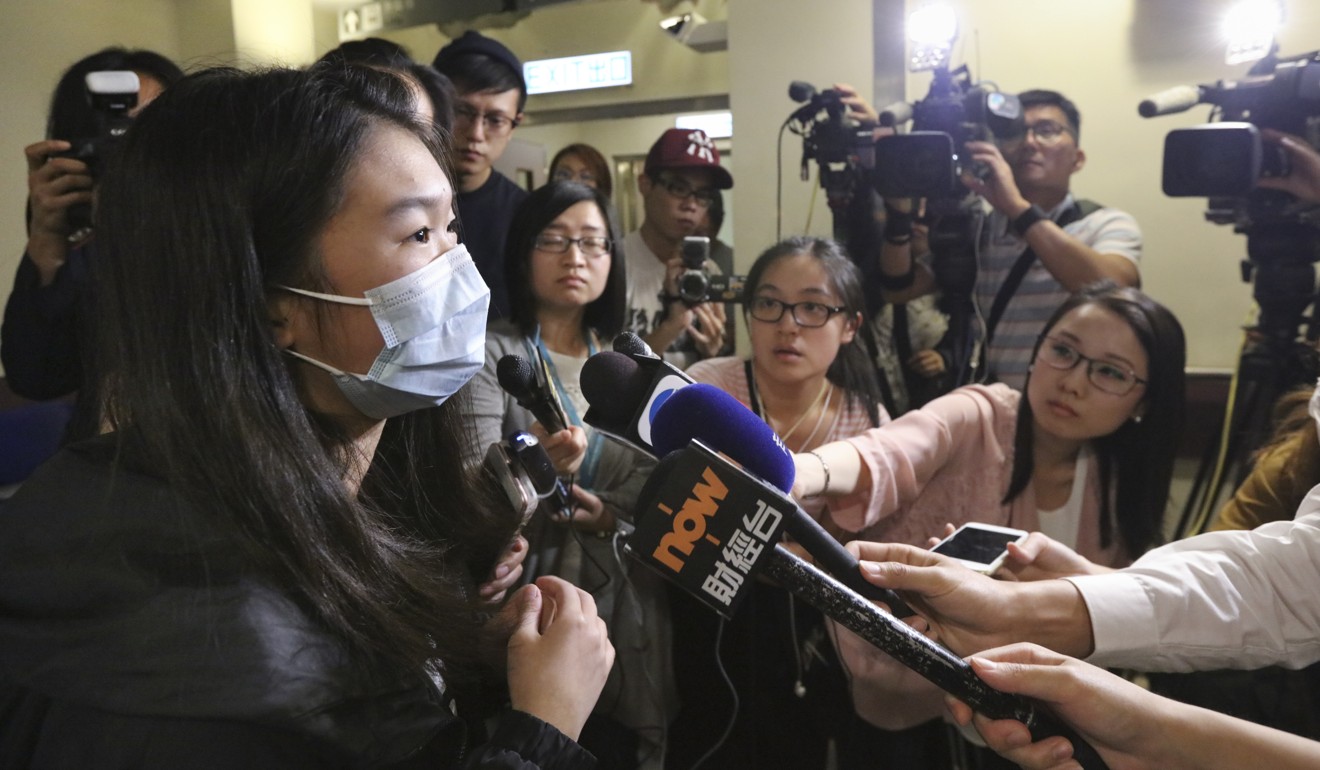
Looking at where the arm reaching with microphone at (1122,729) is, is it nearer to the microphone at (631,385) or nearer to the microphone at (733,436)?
the microphone at (733,436)

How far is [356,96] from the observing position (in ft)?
2.78

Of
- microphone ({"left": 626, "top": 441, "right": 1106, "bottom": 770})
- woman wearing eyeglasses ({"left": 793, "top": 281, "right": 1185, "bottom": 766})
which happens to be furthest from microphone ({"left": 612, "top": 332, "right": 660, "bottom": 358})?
woman wearing eyeglasses ({"left": 793, "top": 281, "right": 1185, "bottom": 766})

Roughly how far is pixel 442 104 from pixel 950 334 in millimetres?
1313

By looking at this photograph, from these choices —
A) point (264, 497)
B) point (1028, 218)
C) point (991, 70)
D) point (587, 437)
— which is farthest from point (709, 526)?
point (991, 70)

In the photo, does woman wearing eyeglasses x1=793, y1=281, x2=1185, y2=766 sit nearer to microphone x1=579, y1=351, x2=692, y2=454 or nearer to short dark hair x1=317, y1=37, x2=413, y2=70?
microphone x1=579, y1=351, x2=692, y2=454

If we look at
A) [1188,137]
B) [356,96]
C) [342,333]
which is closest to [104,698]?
[342,333]

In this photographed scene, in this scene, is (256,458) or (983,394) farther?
(983,394)

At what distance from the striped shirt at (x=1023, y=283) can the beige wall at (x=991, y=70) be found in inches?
23.8

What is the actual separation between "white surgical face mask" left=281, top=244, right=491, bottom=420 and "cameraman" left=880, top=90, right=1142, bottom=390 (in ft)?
4.71

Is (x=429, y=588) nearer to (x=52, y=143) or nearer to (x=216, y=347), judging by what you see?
(x=216, y=347)

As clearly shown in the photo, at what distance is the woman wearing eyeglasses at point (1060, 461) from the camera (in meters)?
1.51

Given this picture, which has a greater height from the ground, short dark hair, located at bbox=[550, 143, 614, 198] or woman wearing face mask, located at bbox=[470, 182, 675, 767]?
short dark hair, located at bbox=[550, 143, 614, 198]

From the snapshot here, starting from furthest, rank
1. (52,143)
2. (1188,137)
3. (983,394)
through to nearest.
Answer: (983,394) < (1188,137) < (52,143)

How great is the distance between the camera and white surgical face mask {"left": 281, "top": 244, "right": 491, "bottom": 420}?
87 centimetres
